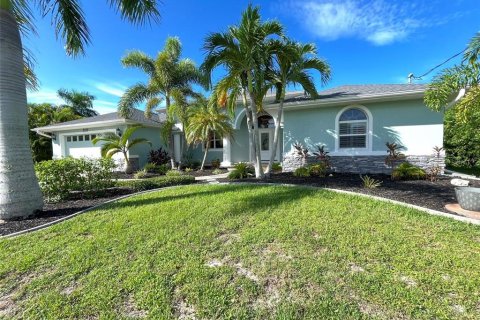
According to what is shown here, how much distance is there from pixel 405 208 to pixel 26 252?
7631 millimetres

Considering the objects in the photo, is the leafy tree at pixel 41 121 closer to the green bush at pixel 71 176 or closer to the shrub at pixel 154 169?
the shrub at pixel 154 169

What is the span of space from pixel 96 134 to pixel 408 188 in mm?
17394

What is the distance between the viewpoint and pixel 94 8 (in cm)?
635

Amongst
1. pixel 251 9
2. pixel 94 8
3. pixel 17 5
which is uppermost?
pixel 251 9

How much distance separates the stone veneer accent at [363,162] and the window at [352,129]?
667mm

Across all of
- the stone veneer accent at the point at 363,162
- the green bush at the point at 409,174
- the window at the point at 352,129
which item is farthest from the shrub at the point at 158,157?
the green bush at the point at 409,174

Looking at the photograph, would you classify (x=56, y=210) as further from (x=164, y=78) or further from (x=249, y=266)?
(x=164, y=78)

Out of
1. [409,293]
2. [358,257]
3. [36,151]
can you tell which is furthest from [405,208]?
[36,151]

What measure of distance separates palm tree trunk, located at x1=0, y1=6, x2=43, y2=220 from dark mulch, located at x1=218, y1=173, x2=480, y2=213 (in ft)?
23.5

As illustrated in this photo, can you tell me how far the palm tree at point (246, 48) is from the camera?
24.3 ft

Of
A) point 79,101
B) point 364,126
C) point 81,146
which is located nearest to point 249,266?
point 364,126

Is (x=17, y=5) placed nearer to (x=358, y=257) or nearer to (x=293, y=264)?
(x=293, y=264)

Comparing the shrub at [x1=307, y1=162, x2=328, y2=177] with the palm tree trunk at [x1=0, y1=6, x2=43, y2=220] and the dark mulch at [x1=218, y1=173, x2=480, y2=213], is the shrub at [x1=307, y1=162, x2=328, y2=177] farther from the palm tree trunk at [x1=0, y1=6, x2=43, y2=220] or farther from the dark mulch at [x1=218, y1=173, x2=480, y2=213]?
the palm tree trunk at [x1=0, y1=6, x2=43, y2=220]

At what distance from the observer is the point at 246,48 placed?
297 inches
